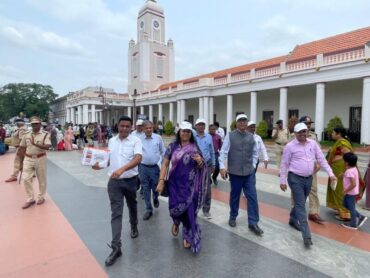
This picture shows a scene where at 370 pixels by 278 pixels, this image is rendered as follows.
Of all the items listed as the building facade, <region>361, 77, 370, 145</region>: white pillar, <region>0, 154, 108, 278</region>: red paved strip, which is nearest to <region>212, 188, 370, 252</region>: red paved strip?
<region>0, 154, 108, 278</region>: red paved strip

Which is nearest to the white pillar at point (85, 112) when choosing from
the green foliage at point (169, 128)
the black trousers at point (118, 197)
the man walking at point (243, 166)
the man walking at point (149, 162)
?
the green foliage at point (169, 128)

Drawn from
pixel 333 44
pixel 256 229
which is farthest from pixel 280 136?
pixel 333 44

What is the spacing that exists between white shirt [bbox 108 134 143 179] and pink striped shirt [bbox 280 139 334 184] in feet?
6.97

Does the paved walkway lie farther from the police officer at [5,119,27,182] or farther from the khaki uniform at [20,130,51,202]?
the police officer at [5,119,27,182]

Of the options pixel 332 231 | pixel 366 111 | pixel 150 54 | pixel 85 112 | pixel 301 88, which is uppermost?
pixel 150 54

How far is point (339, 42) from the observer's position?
18.3m

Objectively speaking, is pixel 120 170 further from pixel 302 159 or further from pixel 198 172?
pixel 302 159

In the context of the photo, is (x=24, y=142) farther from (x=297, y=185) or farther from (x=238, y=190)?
(x=297, y=185)

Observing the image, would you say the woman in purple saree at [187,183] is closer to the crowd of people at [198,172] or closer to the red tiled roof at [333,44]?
the crowd of people at [198,172]

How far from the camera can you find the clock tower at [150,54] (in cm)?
4169

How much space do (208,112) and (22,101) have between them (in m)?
65.6

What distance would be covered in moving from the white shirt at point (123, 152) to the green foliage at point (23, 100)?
75.3m

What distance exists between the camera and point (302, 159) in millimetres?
3689

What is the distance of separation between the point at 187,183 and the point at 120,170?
83cm
